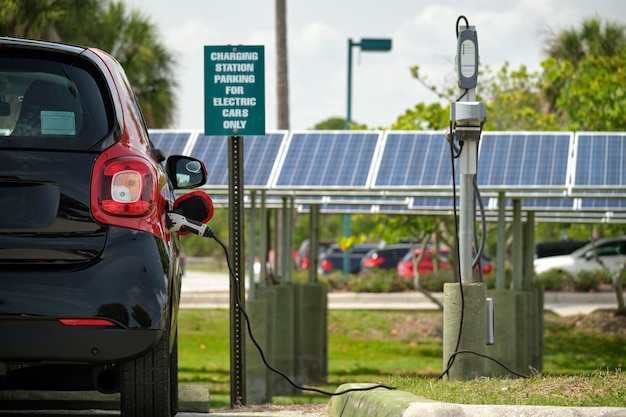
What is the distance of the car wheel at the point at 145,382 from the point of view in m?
5.62

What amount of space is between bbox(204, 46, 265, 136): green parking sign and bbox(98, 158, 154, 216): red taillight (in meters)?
3.86

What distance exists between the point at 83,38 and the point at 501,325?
1084 centimetres

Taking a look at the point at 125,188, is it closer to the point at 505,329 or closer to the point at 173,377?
the point at 173,377

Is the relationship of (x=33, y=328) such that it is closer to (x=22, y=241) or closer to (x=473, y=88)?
(x=22, y=241)

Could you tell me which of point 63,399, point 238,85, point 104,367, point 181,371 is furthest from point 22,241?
point 181,371

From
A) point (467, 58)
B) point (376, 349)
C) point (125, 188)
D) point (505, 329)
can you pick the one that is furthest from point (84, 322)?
point (376, 349)

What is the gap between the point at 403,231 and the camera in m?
26.1

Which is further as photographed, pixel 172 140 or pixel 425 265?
pixel 425 265

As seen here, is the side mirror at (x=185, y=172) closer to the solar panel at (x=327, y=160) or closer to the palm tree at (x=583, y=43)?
the solar panel at (x=327, y=160)

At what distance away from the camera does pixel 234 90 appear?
930 centimetres

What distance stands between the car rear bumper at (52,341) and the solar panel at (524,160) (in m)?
9.97

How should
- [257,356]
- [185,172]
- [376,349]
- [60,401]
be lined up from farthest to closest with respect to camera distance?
[376,349]
[257,356]
[60,401]
[185,172]

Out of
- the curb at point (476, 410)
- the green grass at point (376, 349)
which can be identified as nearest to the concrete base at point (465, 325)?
the curb at point (476, 410)

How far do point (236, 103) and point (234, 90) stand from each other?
97 mm
